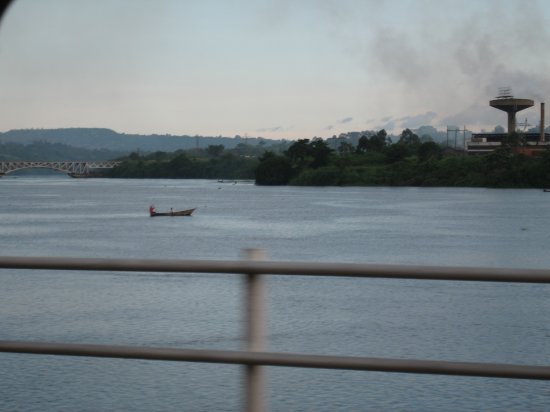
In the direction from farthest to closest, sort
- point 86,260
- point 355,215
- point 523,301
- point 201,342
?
1. point 355,215
2. point 523,301
3. point 201,342
4. point 86,260

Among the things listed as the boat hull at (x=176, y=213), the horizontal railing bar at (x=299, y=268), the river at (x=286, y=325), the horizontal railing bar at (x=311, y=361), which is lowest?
the boat hull at (x=176, y=213)

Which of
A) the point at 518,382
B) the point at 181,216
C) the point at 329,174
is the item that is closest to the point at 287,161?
the point at 329,174

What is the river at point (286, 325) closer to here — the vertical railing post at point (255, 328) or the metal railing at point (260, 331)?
the metal railing at point (260, 331)

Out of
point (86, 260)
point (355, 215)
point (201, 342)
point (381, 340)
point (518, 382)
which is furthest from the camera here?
point (355, 215)

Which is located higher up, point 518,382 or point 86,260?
point 86,260

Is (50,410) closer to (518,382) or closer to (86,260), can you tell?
(86,260)

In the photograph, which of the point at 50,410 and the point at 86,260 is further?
the point at 50,410

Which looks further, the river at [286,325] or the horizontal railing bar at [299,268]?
the river at [286,325]

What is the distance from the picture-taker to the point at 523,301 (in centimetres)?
2450

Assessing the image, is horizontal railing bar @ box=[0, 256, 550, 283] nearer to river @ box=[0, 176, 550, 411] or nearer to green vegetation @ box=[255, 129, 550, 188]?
river @ box=[0, 176, 550, 411]

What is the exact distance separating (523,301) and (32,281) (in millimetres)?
14115

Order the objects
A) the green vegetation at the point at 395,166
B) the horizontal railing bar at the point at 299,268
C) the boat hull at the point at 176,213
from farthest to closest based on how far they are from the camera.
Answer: the green vegetation at the point at 395,166, the boat hull at the point at 176,213, the horizontal railing bar at the point at 299,268

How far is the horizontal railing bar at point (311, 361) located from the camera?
4098 mm

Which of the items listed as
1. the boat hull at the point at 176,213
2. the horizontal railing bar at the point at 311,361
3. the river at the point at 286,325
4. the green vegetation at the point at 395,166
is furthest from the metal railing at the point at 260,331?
the green vegetation at the point at 395,166
